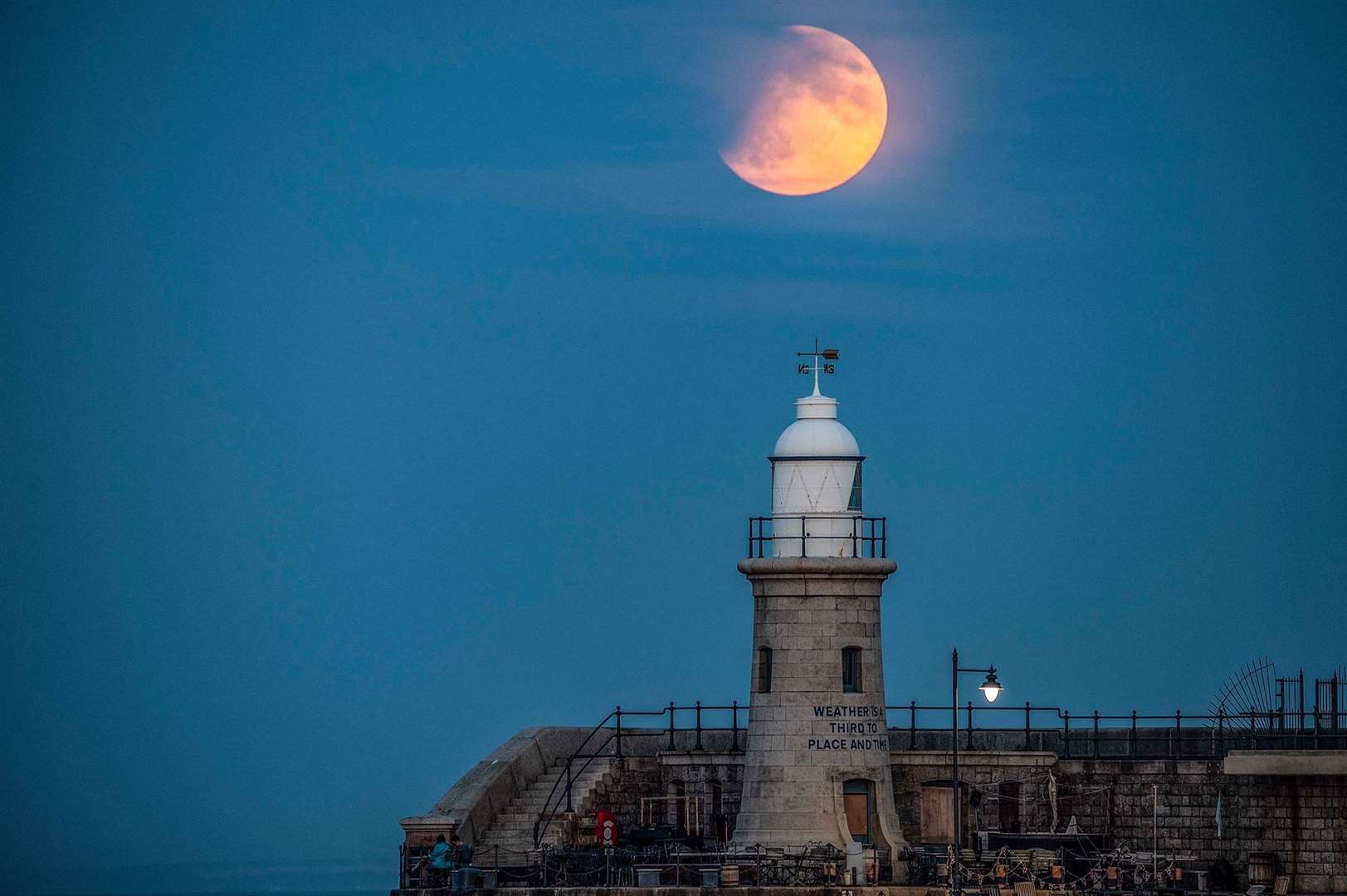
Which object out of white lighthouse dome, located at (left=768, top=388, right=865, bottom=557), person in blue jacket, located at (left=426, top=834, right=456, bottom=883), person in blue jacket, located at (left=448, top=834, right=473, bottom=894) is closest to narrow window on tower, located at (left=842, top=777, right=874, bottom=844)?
white lighthouse dome, located at (left=768, top=388, right=865, bottom=557)

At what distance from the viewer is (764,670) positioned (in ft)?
178

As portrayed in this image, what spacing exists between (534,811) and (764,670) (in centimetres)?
637

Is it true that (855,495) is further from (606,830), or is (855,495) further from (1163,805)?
(1163,805)

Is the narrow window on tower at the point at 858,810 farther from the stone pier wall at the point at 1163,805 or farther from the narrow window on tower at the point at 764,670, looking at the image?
the stone pier wall at the point at 1163,805

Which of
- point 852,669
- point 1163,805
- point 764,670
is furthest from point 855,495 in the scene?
point 1163,805

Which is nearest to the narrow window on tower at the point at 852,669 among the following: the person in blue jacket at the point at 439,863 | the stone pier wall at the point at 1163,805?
the stone pier wall at the point at 1163,805

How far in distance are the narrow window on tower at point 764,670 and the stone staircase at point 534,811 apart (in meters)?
5.53

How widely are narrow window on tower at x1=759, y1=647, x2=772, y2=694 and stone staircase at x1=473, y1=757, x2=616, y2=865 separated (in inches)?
218

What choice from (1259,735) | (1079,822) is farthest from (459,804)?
(1259,735)

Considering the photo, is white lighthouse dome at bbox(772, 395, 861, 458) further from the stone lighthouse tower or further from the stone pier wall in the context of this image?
the stone pier wall

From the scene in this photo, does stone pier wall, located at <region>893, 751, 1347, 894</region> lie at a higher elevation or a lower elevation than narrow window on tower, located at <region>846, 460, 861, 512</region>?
lower

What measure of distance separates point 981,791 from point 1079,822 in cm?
215

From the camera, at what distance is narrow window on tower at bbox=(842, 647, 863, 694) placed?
177 ft

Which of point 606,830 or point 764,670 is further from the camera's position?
point 764,670
